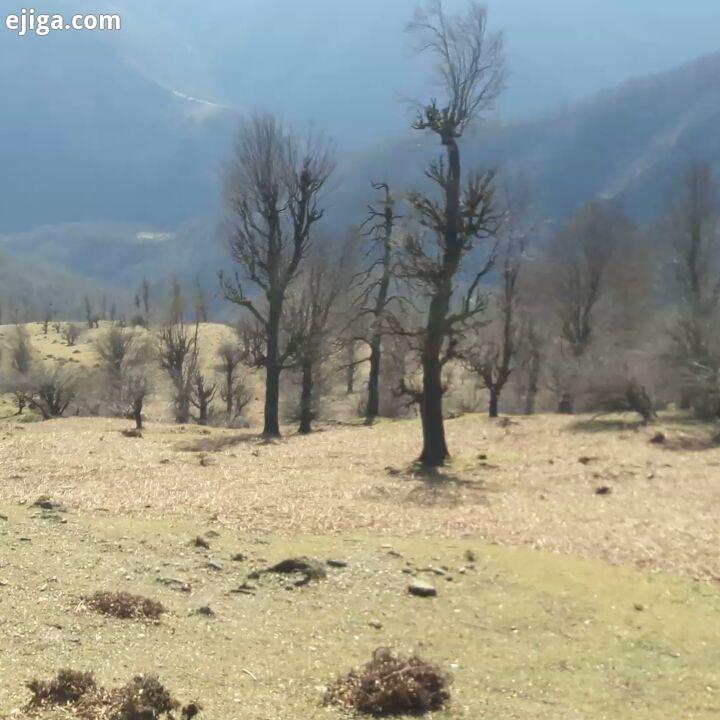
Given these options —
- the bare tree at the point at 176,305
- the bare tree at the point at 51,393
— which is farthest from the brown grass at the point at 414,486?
the bare tree at the point at 176,305

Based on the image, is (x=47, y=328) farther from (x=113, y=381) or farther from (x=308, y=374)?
(x=308, y=374)

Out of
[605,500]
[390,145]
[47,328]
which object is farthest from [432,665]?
[390,145]

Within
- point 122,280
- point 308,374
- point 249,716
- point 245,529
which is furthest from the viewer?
point 122,280

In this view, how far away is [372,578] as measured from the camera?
9.91 m

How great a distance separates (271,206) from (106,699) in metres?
24.1

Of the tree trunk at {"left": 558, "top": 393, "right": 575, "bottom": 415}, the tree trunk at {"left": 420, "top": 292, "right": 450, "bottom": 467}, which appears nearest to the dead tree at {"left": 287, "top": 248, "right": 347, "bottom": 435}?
the tree trunk at {"left": 420, "top": 292, "right": 450, "bottom": 467}

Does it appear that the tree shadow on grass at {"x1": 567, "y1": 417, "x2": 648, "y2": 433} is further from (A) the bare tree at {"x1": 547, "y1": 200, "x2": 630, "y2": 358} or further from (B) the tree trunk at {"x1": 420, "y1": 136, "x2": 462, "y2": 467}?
(A) the bare tree at {"x1": 547, "y1": 200, "x2": 630, "y2": 358}

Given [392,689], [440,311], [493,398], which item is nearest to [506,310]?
[493,398]

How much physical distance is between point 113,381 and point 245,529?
119ft

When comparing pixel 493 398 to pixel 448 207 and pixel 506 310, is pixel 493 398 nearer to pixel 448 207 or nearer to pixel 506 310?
pixel 506 310

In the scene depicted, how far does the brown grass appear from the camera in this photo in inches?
504

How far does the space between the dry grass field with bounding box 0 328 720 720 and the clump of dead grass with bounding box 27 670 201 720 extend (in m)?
0.18

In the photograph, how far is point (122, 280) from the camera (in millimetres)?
188875

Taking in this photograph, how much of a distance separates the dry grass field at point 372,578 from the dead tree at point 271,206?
9.87 meters
